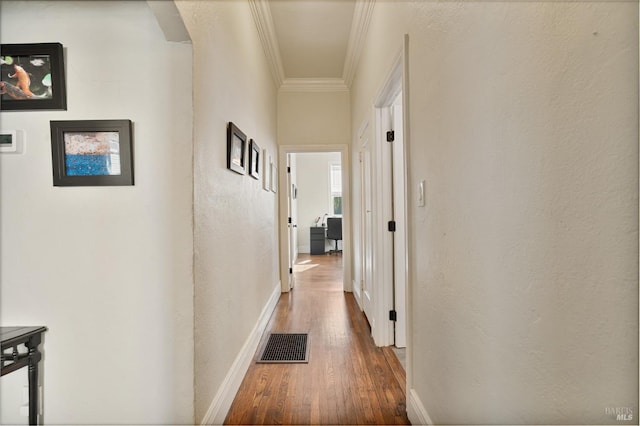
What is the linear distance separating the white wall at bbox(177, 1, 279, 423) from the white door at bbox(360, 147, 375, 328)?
97 cm

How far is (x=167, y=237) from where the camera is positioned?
129 centimetres

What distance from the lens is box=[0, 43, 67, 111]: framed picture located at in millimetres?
1296

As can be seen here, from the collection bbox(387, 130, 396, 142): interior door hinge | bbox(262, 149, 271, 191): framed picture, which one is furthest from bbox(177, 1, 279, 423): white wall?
bbox(387, 130, 396, 142): interior door hinge

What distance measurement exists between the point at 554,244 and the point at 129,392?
5.15 feet

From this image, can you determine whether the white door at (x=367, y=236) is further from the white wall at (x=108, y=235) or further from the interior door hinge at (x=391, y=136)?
the white wall at (x=108, y=235)

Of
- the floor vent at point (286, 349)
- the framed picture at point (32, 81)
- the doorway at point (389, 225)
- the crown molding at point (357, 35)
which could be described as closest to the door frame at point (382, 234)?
the doorway at point (389, 225)

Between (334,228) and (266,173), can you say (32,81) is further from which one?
(334,228)

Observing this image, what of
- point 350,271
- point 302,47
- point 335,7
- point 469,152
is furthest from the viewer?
point 350,271

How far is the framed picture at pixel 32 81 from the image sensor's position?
1.30m

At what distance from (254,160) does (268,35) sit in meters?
1.32

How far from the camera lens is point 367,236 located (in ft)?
9.93

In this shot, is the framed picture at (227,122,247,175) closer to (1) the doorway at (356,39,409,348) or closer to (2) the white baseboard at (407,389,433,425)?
(1) the doorway at (356,39,409,348)

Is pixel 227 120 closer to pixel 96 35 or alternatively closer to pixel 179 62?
pixel 179 62

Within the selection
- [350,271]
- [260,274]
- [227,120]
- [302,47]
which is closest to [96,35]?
[227,120]
